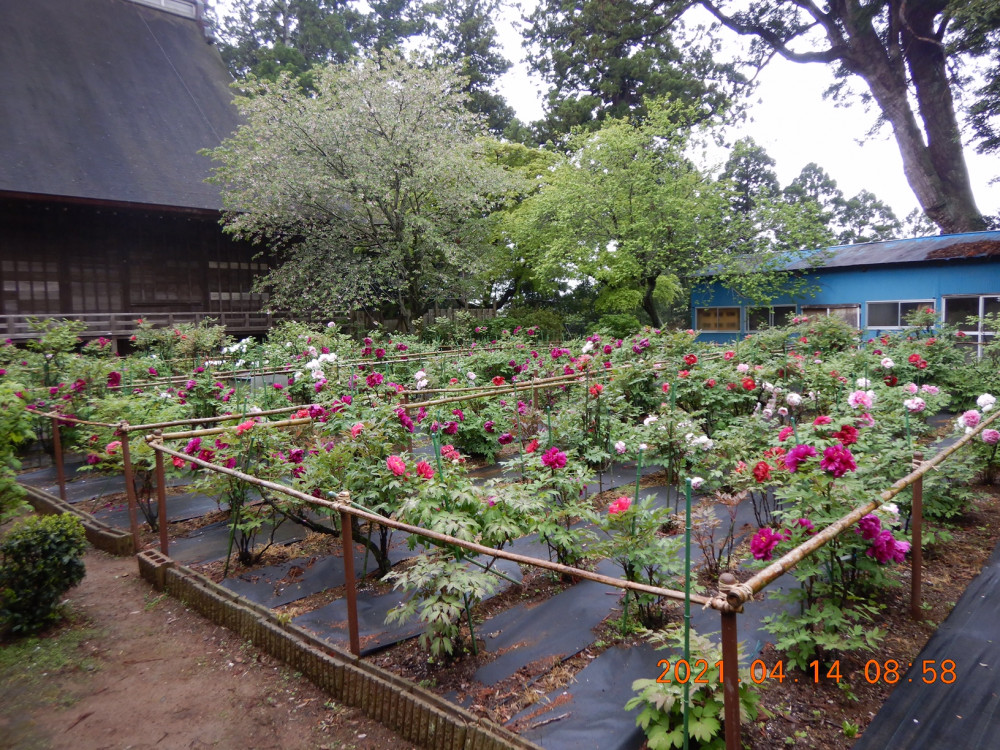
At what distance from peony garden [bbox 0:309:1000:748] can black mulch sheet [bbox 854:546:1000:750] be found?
15 cm

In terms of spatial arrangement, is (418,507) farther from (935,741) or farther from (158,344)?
(158,344)

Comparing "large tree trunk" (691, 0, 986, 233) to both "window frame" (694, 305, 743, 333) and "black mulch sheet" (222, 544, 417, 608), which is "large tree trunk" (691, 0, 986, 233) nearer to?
"window frame" (694, 305, 743, 333)

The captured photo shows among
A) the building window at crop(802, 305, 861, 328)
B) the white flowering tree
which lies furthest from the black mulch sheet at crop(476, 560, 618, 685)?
the building window at crop(802, 305, 861, 328)

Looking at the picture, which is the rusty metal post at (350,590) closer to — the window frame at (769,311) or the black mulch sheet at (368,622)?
the black mulch sheet at (368,622)

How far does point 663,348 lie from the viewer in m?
7.30

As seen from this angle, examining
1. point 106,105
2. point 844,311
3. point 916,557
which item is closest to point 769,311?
point 844,311

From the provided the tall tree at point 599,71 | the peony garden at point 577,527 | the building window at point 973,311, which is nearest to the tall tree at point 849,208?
the tall tree at point 599,71

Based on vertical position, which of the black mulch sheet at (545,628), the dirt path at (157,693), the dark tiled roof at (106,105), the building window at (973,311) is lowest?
the dirt path at (157,693)

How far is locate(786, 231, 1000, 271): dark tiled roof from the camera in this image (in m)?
13.4

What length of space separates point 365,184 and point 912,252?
44.5 ft

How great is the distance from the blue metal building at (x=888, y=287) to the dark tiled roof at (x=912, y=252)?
0.05ft

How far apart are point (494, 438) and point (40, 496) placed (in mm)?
4513

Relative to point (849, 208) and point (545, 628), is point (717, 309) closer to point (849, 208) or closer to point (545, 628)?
point (545, 628)

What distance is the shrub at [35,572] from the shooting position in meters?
3.52
